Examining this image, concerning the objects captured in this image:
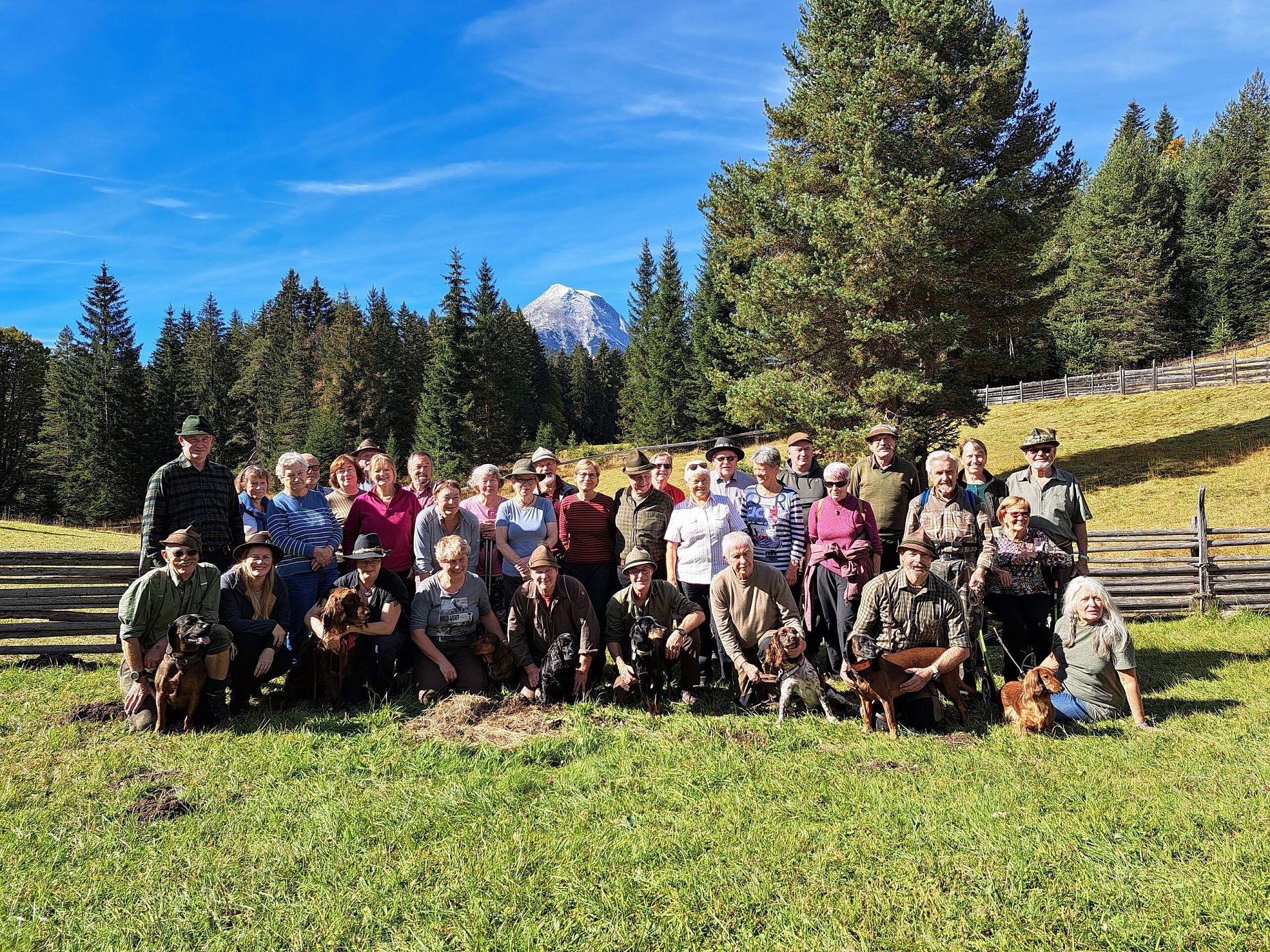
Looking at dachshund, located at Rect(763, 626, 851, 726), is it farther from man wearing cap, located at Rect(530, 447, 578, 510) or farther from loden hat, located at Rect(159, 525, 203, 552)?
loden hat, located at Rect(159, 525, 203, 552)

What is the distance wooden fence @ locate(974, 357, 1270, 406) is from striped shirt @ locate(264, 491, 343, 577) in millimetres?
17995

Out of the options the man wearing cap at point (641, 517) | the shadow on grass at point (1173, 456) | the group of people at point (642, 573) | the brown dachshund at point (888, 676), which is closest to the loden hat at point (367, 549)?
the group of people at point (642, 573)

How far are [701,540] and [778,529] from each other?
679 millimetres

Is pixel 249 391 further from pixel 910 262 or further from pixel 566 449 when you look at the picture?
pixel 910 262

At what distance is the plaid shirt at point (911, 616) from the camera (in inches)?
187

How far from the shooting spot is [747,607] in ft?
17.1

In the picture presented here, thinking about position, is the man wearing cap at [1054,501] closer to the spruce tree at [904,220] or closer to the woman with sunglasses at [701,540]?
the woman with sunglasses at [701,540]

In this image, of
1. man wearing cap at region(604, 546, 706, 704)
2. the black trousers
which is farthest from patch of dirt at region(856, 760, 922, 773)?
the black trousers

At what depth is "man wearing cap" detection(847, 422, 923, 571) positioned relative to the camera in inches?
232

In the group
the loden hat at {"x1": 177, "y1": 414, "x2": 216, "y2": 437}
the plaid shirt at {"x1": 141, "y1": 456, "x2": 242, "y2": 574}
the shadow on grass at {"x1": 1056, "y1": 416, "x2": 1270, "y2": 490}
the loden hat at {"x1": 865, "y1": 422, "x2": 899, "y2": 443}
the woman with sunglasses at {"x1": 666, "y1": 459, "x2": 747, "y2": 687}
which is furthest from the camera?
the shadow on grass at {"x1": 1056, "y1": 416, "x2": 1270, "y2": 490}

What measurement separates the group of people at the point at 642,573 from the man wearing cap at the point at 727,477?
0.06ft

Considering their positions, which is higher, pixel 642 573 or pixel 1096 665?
pixel 642 573

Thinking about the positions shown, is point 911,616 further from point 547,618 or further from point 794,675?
point 547,618

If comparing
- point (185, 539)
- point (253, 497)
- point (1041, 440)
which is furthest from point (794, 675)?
point (253, 497)
